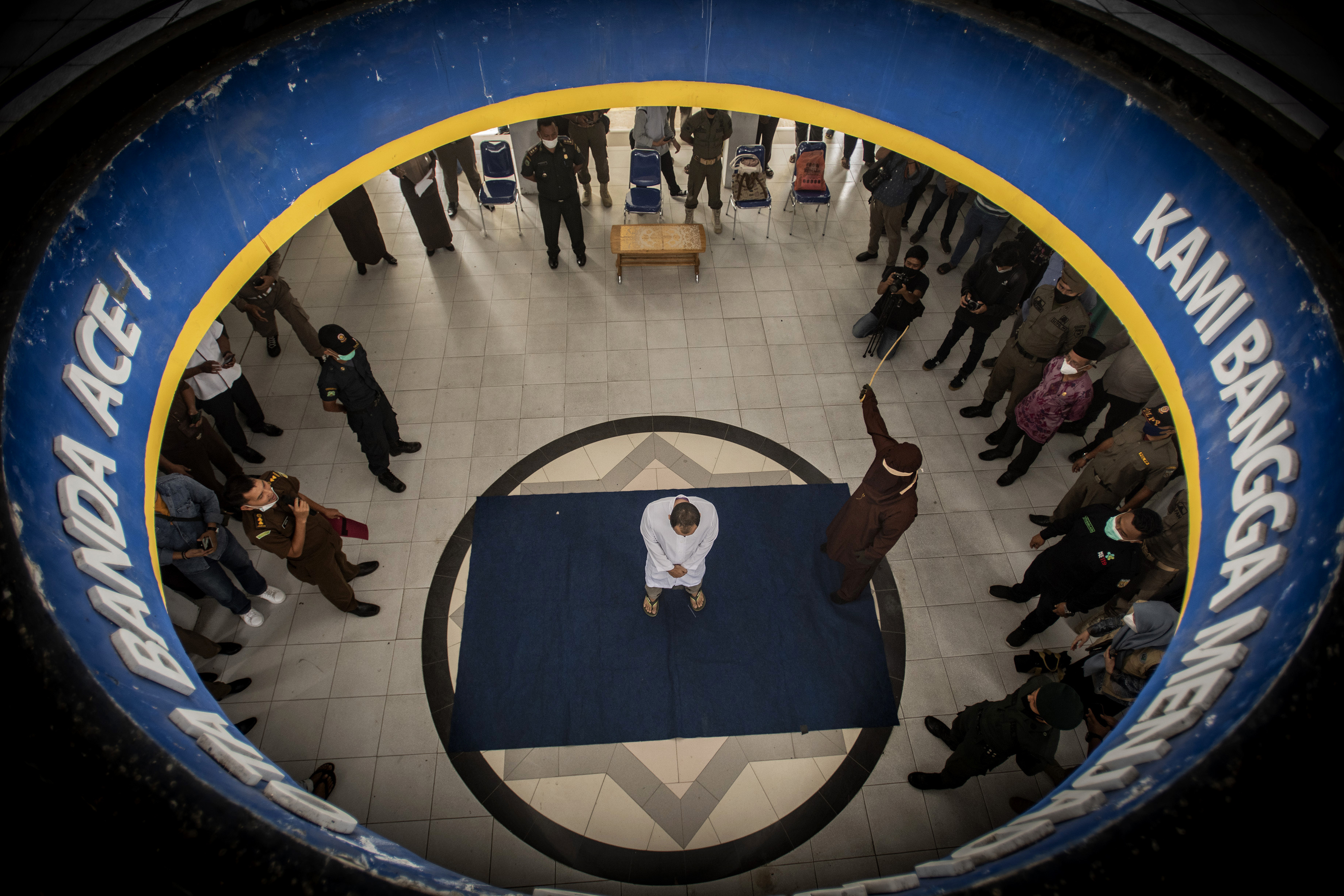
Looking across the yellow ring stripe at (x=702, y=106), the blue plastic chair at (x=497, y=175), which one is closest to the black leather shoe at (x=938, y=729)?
the yellow ring stripe at (x=702, y=106)

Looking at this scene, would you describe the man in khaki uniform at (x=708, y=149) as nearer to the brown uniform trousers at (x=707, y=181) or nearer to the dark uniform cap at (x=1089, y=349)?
the brown uniform trousers at (x=707, y=181)

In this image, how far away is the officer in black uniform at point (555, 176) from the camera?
7270 mm

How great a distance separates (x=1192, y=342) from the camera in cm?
315

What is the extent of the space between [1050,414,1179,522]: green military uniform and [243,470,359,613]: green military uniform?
5838 mm

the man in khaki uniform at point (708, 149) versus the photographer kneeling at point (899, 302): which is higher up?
the man in khaki uniform at point (708, 149)

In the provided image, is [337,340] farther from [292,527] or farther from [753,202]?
[753,202]

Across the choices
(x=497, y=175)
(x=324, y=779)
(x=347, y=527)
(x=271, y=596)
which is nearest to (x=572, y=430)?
(x=347, y=527)

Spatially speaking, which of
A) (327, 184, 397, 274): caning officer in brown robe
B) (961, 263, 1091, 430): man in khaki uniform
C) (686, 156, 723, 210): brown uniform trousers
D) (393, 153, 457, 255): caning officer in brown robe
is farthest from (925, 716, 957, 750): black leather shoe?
(327, 184, 397, 274): caning officer in brown robe

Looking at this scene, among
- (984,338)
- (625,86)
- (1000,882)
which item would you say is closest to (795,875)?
(1000,882)

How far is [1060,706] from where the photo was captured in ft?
11.3

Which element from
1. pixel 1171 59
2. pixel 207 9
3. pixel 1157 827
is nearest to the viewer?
pixel 1157 827

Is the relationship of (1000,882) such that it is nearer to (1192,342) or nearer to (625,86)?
(1192,342)

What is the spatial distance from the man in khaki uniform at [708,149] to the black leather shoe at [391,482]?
16.6ft

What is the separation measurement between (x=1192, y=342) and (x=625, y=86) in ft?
13.2
